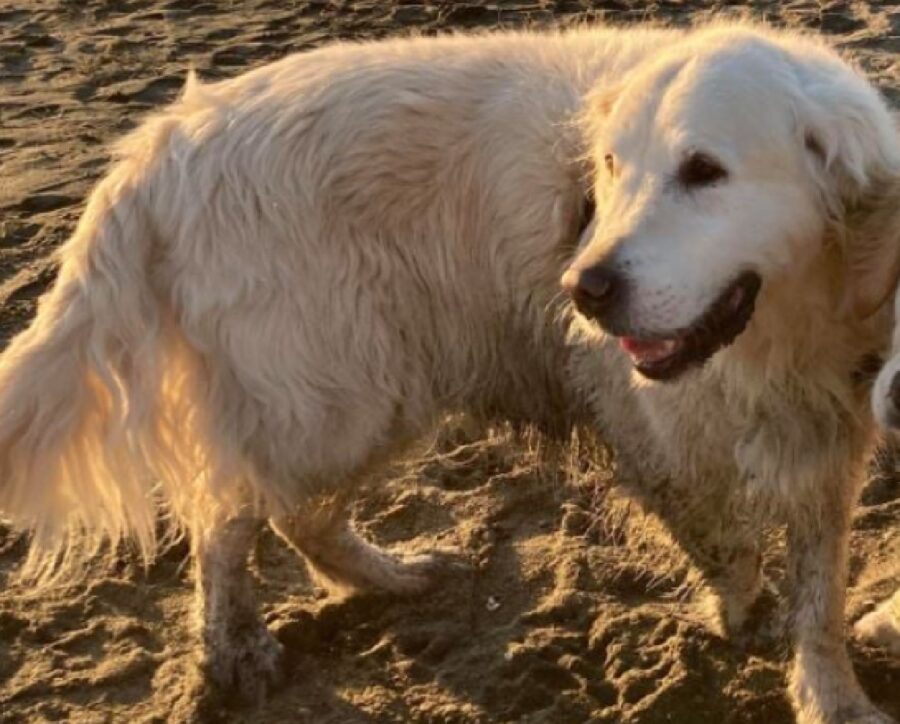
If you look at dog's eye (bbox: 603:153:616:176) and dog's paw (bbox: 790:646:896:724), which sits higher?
dog's eye (bbox: 603:153:616:176)

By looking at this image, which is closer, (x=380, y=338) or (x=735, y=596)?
(x=380, y=338)

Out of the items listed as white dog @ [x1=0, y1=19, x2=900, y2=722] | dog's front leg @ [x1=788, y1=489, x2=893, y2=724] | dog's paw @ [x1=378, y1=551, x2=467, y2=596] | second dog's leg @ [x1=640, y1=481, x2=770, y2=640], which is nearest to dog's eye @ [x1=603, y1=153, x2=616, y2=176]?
white dog @ [x1=0, y1=19, x2=900, y2=722]

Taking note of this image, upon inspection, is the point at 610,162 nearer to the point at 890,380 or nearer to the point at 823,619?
the point at 890,380

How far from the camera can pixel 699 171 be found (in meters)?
2.93

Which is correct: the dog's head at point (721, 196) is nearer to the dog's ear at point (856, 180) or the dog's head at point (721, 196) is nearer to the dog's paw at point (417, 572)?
the dog's ear at point (856, 180)

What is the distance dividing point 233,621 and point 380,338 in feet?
2.82

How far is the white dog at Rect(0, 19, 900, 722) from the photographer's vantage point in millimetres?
3408

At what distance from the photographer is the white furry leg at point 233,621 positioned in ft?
12.5

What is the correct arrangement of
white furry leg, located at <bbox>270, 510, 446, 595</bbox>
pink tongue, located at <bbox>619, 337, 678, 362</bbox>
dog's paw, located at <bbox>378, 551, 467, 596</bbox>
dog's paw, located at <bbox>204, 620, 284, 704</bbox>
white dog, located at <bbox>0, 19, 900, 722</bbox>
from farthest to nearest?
dog's paw, located at <bbox>378, 551, 467, 596</bbox> → white furry leg, located at <bbox>270, 510, 446, 595</bbox> → dog's paw, located at <bbox>204, 620, 284, 704</bbox> → white dog, located at <bbox>0, 19, 900, 722</bbox> → pink tongue, located at <bbox>619, 337, 678, 362</bbox>

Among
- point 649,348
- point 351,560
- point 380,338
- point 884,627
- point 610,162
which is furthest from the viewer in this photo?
point 351,560

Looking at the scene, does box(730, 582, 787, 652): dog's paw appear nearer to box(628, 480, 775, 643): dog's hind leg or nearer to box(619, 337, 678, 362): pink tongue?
box(628, 480, 775, 643): dog's hind leg

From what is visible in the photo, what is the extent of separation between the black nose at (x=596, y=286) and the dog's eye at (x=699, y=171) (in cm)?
24

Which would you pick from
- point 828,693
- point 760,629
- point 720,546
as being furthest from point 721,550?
point 828,693

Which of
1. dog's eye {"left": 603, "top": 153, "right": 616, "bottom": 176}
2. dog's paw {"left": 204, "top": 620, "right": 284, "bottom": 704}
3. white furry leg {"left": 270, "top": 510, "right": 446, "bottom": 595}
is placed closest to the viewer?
dog's eye {"left": 603, "top": 153, "right": 616, "bottom": 176}
